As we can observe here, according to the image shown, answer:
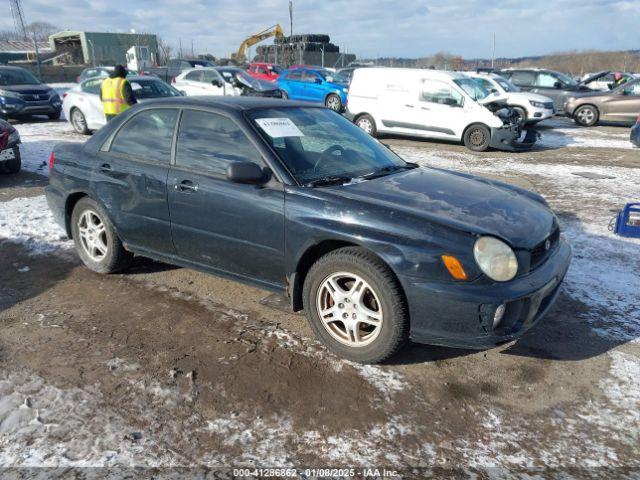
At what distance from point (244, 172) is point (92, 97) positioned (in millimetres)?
11126

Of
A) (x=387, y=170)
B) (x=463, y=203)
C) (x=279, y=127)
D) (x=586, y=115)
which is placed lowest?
(x=586, y=115)

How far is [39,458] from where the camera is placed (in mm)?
2465

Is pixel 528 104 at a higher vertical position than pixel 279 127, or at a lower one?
lower

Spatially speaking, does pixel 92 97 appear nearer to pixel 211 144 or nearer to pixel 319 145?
pixel 211 144

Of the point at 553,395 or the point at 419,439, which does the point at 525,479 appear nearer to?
the point at 419,439

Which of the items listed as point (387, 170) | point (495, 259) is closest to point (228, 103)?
point (387, 170)

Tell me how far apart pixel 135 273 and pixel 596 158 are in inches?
402

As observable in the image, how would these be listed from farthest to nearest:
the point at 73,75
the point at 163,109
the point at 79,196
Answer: the point at 73,75 → the point at 79,196 → the point at 163,109

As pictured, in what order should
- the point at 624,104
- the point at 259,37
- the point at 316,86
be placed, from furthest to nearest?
the point at 259,37
the point at 316,86
the point at 624,104

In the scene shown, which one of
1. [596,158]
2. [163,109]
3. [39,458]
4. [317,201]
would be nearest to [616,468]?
[317,201]

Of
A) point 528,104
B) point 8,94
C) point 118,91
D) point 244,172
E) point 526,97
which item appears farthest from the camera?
point 526,97

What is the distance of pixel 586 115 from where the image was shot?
16.8m

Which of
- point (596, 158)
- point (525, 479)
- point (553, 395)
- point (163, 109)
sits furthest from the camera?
point (596, 158)

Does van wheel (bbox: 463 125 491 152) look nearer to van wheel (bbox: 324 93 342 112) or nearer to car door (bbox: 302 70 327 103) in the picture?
van wheel (bbox: 324 93 342 112)
